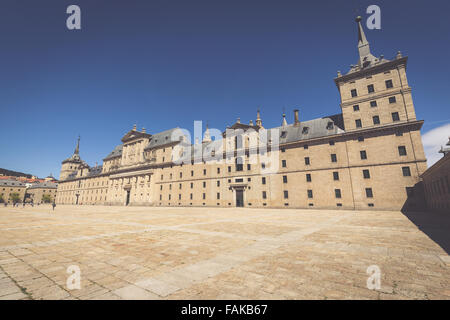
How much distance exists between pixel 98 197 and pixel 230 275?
3215 inches

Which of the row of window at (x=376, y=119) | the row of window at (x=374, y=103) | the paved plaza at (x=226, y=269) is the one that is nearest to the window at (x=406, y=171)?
the row of window at (x=376, y=119)

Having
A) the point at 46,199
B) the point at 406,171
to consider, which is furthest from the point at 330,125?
the point at 46,199

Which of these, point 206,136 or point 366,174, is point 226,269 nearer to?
point 366,174

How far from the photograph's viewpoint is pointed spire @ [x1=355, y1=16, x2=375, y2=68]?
32.1 m

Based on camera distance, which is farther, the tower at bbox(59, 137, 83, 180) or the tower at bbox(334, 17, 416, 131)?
the tower at bbox(59, 137, 83, 180)

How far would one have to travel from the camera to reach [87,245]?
7.52 metres

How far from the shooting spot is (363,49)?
34562 mm

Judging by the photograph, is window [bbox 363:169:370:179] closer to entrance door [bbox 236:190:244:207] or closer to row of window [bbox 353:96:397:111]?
row of window [bbox 353:96:397:111]

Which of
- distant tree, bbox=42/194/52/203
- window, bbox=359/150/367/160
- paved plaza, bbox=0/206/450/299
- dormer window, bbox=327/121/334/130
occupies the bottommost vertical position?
paved plaza, bbox=0/206/450/299

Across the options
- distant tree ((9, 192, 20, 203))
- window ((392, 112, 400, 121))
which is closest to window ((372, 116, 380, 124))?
window ((392, 112, 400, 121))

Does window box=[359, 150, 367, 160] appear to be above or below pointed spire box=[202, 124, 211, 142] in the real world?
below
